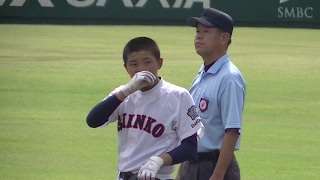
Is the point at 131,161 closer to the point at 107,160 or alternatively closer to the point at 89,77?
the point at 107,160

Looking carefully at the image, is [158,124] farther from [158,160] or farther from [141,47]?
[141,47]

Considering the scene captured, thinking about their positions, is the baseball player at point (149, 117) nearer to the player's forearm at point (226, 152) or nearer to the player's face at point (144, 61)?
the player's face at point (144, 61)

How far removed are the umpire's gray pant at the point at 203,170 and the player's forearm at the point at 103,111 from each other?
0.88m

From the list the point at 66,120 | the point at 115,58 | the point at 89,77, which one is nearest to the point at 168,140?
the point at 66,120

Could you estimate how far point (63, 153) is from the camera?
31.7 ft

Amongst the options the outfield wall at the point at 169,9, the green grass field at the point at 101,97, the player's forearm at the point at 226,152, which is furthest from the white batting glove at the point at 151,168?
the outfield wall at the point at 169,9

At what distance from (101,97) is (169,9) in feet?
62.2

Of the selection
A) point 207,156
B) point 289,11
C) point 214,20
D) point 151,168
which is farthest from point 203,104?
point 289,11

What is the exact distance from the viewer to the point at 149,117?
4.18 metres

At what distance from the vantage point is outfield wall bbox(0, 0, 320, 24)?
1235 inches

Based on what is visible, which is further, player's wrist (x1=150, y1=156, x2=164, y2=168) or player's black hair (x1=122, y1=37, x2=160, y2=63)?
player's black hair (x1=122, y1=37, x2=160, y2=63)

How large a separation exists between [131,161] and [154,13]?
28.1 metres

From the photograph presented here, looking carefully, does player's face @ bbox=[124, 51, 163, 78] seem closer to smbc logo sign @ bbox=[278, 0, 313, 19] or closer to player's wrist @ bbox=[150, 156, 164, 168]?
player's wrist @ bbox=[150, 156, 164, 168]

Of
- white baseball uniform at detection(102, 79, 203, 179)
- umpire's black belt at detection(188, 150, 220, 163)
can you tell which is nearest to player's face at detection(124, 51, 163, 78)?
white baseball uniform at detection(102, 79, 203, 179)
